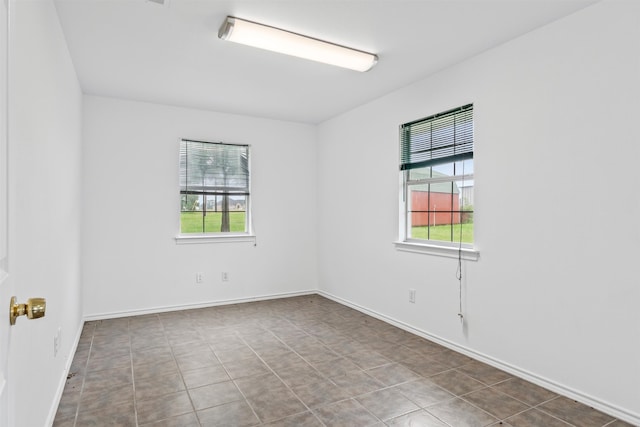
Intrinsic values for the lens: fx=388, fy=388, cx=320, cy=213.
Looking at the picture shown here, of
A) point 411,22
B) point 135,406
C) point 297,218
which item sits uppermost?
point 411,22

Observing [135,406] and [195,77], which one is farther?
[195,77]

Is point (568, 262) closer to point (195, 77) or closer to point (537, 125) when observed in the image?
point (537, 125)

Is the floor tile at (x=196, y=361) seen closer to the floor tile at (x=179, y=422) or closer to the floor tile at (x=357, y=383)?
the floor tile at (x=179, y=422)

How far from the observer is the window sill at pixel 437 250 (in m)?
3.26

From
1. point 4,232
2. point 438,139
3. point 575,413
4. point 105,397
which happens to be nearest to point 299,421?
point 105,397

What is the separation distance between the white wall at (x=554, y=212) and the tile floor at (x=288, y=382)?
10.8 inches

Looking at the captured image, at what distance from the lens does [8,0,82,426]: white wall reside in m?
1.46

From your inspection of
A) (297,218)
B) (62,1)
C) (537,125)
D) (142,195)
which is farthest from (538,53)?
(142,195)

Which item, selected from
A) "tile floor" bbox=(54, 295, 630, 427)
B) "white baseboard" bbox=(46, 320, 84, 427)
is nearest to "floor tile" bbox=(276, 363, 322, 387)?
"tile floor" bbox=(54, 295, 630, 427)

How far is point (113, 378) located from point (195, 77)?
269 cm

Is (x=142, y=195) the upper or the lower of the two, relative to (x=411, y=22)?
lower

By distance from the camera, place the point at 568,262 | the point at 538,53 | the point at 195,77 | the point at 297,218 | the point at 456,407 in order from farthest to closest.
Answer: the point at 297,218 → the point at 195,77 → the point at 538,53 → the point at 568,262 → the point at 456,407

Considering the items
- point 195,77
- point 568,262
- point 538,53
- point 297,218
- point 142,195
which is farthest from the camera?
point 297,218

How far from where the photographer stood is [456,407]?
2.42 m
